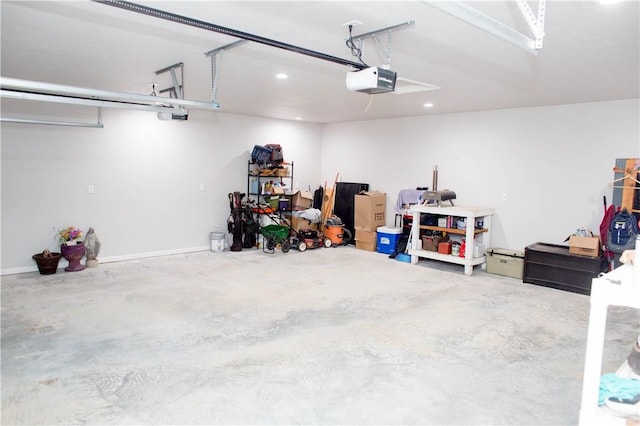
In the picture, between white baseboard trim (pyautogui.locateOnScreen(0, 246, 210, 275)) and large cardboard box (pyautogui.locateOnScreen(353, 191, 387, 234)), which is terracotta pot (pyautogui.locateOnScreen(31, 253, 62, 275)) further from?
large cardboard box (pyautogui.locateOnScreen(353, 191, 387, 234))

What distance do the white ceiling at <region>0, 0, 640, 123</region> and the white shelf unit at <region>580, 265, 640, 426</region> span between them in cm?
134

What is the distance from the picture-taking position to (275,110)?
717cm

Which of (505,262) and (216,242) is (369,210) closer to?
(505,262)

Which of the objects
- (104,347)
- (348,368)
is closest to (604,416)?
(348,368)

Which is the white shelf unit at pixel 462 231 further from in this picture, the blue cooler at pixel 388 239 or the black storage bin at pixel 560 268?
the black storage bin at pixel 560 268

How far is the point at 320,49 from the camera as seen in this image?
3.49m

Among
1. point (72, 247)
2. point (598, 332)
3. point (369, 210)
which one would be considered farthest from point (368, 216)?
point (598, 332)

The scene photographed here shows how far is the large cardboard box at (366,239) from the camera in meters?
7.86

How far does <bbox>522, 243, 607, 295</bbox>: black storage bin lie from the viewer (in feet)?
17.2

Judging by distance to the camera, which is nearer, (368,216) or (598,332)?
(598,332)

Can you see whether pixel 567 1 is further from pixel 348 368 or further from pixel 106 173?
pixel 106 173

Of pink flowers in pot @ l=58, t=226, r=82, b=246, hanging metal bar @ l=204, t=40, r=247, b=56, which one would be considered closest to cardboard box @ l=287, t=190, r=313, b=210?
pink flowers in pot @ l=58, t=226, r=82, b=246

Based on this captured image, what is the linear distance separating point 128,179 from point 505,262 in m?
A: 5.91

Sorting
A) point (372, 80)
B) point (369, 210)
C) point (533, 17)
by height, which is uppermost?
point (533, 17)
